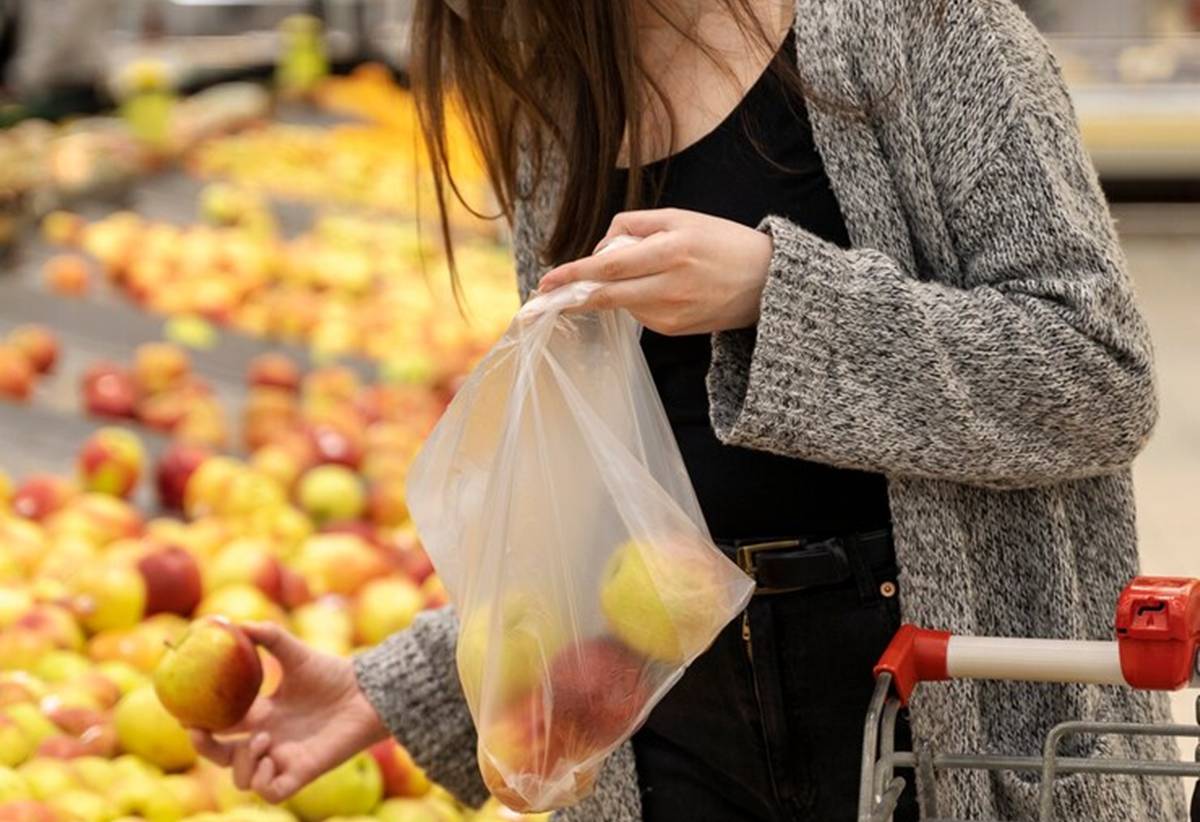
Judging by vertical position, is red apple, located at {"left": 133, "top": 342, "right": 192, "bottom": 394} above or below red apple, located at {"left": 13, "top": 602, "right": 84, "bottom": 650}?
below

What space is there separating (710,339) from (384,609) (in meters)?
1.25

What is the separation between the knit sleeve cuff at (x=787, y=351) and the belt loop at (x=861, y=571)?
0.48 feet

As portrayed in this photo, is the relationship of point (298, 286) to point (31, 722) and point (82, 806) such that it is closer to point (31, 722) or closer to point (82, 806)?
point (31, 722)

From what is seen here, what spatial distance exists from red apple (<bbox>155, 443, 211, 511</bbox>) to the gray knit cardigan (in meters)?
2.02

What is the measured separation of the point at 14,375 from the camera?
11.2 feet

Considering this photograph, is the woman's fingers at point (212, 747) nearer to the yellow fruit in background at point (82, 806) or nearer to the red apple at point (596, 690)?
the yellow fruit in background at point (82, 806)

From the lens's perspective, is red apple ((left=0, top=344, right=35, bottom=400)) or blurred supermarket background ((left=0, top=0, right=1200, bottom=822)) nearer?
blurred supermarket background ((left=0, top=0, right=1200, bottom=822))

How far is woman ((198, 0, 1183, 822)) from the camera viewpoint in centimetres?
122

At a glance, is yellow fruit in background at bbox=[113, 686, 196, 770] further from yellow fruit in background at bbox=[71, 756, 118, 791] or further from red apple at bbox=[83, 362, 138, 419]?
red apple at bbox=[83, 362, 138, 419]

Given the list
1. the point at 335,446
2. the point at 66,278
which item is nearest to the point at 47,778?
the point at 335,446

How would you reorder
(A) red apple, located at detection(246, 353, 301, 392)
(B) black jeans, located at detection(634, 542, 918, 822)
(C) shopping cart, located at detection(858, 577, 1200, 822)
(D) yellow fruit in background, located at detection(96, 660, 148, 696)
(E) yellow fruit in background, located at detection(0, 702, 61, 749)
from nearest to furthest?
(C) shopping cart, located at detection(858, 577, 1200, 822) < (B) black jeans, located at detection(634, 542, 918, 822) < (E) yellow fruit in background, located at detection(0, 702, 61, 749) < (D) yellow fruit in background, located at detection(96, 660, 148, 696) < (A) red apple, located at detection(246, 353, 301, 392)

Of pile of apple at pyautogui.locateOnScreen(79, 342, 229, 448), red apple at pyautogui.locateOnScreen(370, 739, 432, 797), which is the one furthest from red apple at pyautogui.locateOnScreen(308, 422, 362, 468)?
red apple at pyautogui.locateOnScreen(370, 739, 432, 797)

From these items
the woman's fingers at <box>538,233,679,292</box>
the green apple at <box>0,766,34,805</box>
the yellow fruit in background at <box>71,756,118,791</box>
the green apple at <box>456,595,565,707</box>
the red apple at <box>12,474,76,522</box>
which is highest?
the woman's fingers at <box>538,233,679,292</box>

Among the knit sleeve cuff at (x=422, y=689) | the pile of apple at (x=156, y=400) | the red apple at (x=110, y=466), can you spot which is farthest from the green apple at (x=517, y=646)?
the pile of apple at (x=156, y=400)
